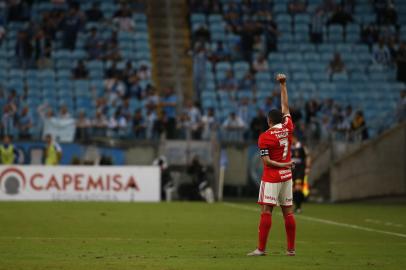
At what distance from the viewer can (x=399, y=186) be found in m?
36.7

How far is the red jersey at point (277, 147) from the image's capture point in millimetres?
14469

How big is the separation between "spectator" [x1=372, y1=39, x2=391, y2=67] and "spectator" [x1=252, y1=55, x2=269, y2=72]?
4600mm

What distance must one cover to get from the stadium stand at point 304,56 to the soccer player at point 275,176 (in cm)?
2314

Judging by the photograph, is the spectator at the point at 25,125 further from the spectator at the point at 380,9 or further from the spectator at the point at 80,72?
the spectator at the point at 380,9

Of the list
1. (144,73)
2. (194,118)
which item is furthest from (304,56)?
(194,118)

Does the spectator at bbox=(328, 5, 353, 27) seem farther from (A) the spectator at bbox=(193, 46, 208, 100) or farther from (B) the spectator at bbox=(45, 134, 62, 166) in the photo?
(B) the spectator at bbox=(45, 134, 62, 166)

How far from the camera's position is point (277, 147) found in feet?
47.7

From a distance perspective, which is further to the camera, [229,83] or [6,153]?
[229,83]

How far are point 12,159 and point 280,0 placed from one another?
15725 mm

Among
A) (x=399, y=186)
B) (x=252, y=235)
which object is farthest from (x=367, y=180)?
(x=252, y=235)

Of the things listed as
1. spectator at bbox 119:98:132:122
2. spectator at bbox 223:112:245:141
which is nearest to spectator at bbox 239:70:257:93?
spectator at bbox 223:112:245:141

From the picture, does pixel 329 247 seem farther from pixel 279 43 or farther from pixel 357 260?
pixel 279 43

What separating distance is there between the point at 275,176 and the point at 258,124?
2218 centimetres

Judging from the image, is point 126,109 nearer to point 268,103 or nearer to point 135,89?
point 135,89
